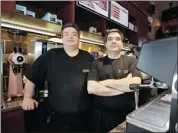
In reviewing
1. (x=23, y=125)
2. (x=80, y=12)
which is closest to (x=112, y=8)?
(x=80, y=12)

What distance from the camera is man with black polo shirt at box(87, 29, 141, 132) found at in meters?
1.59

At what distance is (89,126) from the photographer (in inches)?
72.7

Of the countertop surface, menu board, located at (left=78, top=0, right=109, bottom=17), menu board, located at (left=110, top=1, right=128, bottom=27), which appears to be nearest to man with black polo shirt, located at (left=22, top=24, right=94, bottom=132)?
the countertop surface

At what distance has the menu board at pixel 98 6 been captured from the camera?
2623 millimetres

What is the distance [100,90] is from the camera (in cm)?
158

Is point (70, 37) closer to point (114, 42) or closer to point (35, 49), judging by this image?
point (114, 42)

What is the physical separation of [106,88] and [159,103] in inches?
25.1

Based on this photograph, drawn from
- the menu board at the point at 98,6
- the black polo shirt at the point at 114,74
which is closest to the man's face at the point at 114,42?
the black polo shirt at the point at 114,74

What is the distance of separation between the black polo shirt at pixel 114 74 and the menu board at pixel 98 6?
1241 millimetres

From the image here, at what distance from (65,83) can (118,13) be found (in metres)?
2.40

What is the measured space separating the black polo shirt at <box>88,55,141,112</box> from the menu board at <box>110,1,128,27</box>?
1842mm

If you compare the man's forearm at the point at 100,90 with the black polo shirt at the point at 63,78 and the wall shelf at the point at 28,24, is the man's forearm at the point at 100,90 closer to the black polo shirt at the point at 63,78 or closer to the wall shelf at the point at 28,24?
the black polo shirt at the point at 63,78

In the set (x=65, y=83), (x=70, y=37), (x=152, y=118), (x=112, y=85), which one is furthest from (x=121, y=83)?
(x=152, y=118)

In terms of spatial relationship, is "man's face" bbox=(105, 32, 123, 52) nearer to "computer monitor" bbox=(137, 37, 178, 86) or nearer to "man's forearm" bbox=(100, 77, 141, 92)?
"man's forearm" bbox=(100, 77, 141, 92)
